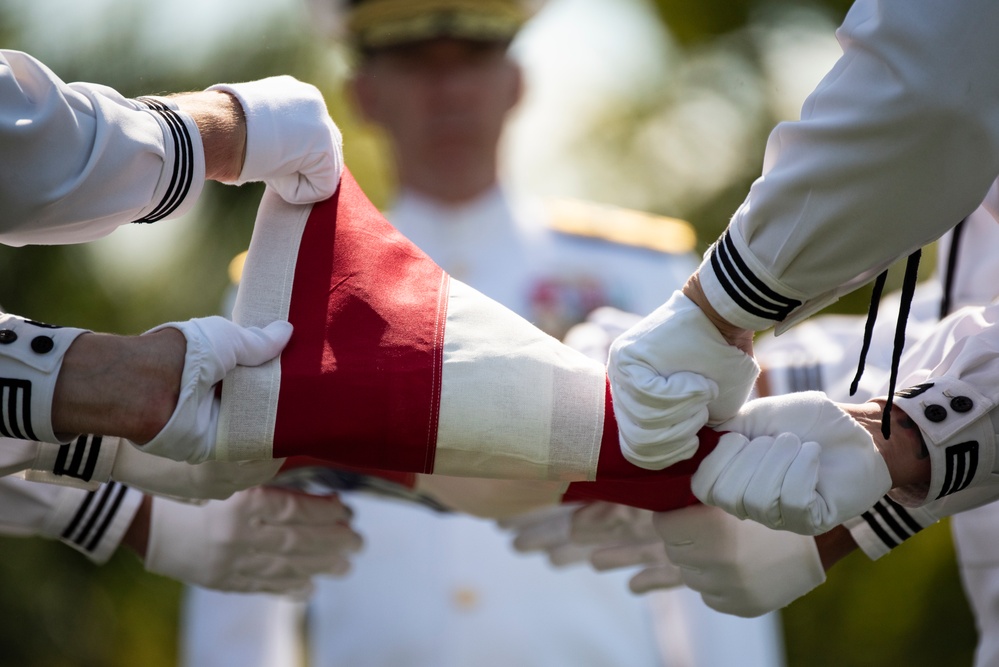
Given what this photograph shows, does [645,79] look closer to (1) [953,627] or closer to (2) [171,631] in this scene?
(1) [953,627]

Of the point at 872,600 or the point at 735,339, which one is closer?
the point at 735,339

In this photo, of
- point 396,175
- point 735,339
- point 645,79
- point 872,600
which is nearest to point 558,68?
point 645,79

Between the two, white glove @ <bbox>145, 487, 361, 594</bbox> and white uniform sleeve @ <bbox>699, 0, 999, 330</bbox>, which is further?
white glove @ <bbox>145, 487, 361, 594</bbox>

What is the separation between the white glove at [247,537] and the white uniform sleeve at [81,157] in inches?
21.4

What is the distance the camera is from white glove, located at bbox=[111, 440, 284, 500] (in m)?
1.35

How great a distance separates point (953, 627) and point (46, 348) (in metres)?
3.05

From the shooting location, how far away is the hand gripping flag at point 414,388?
120cm

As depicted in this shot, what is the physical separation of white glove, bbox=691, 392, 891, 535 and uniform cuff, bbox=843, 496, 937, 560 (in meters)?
0.20

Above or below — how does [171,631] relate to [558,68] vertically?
below

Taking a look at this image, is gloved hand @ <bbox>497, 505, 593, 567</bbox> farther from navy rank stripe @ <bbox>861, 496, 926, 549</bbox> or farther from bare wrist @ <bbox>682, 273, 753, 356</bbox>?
bare wrist @ <bbox>682, 273, 753, 356</bbox>

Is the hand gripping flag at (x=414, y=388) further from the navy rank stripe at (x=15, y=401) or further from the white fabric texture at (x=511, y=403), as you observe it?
the navy rank stripe at (x=15, y=401)

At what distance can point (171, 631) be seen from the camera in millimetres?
3633

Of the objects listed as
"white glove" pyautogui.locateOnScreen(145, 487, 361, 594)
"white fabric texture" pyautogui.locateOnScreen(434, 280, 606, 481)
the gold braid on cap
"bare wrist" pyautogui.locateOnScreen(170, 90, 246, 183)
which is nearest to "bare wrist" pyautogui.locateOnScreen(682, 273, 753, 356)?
"white fabric texture" pyautogui.locateOnScreen(434, 280, 606, 481)

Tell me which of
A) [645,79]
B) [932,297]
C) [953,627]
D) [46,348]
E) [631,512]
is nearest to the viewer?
[46,348]
